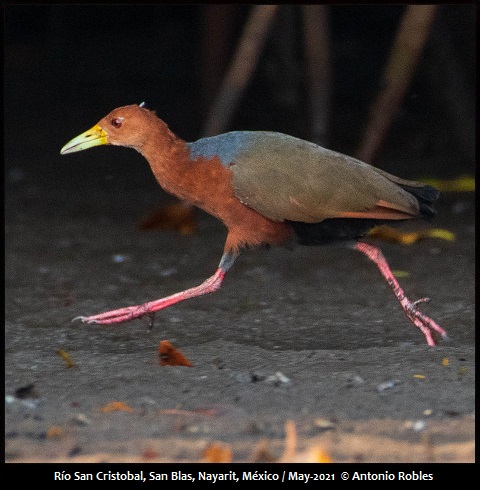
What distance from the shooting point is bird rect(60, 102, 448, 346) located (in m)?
4.25

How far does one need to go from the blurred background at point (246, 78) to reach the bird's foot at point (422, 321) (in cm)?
249

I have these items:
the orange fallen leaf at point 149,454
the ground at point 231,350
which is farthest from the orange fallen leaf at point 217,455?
the orange fallen leaf at point 149,454

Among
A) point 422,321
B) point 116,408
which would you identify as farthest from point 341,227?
point 116,408

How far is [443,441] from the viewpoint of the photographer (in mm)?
3277

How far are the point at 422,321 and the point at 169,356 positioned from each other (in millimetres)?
1098

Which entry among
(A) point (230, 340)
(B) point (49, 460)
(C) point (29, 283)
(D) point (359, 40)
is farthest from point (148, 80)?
(B) point (49, 460)

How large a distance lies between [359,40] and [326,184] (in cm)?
743

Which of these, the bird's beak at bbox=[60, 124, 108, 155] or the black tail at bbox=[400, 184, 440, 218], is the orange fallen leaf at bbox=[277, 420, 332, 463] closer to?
the black tail at bbox=[400, 184, 440, 218]

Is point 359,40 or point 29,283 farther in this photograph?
point 359,40

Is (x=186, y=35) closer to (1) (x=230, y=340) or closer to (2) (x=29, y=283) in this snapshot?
(2) (x=29, y=283)

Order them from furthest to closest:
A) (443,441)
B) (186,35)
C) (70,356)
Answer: (186,35), (70,356), (443,441)

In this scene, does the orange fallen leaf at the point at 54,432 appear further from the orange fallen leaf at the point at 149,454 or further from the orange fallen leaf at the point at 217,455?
the orange fallen leaf at the point at 217,455

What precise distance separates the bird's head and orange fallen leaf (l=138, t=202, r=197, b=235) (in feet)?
7.16
